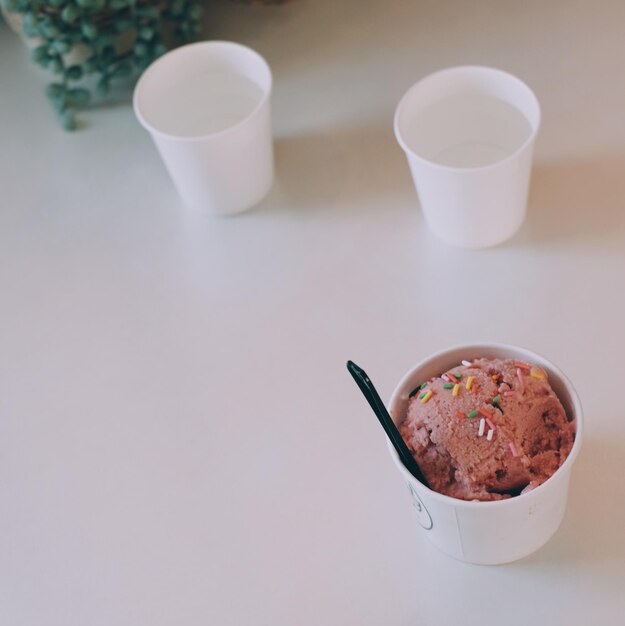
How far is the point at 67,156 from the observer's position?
1149mm

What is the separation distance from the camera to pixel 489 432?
69cm

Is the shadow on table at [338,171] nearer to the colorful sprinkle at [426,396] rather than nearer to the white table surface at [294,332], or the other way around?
the white table surface at [294,332]

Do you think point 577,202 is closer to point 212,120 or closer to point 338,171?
point 338,171

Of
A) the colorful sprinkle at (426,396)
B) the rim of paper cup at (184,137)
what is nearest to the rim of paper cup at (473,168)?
the rim of paper cup at (184,137)

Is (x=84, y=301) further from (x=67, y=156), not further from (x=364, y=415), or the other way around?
(x=364, y=415)

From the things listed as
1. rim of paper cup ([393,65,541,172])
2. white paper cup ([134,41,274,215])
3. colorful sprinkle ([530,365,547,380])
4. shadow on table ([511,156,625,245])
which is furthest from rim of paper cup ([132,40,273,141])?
colorful sprinkle ([530,365,547,380])

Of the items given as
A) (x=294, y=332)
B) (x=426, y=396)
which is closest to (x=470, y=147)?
(x=294, y=332)

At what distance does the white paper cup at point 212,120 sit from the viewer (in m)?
0.98

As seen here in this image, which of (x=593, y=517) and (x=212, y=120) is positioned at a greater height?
(x=212, y=120)

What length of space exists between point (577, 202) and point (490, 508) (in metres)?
0.41

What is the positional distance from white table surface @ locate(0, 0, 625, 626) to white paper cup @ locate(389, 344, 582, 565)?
0.09ft

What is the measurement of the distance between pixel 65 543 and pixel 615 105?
70 cm

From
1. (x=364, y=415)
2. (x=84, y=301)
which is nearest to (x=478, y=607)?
(x=364, y=415)

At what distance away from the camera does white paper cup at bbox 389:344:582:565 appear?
2.23 feet
